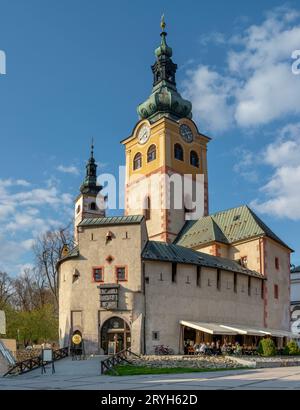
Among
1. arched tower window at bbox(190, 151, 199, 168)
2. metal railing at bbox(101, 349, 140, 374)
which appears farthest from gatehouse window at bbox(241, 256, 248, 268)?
arched tower window at bbox(190, 151, 199, 168)

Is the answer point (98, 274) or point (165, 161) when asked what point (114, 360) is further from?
point (165, 161)

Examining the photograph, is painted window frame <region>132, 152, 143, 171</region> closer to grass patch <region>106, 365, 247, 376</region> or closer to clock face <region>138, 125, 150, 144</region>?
clock face <region>138, 125, 150, 144</region>

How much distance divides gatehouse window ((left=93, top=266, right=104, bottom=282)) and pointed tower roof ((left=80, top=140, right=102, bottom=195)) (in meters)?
50.7

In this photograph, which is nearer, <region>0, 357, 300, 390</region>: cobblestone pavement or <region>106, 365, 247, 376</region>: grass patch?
<region>0, 357, 300, 390</region>: cobblestone pavement

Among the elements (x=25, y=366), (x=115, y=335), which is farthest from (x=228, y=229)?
(x=25, y=366)

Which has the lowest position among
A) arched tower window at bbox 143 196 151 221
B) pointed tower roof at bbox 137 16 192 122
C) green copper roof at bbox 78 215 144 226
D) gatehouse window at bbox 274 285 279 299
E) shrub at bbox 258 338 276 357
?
shrub at bbox 258 338 276 357

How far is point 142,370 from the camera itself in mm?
25594

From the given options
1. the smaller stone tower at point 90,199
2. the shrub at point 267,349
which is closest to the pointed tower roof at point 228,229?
the shrub at point 267,349

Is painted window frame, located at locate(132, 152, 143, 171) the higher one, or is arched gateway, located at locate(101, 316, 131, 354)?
painted window frame, located at locate(132, 152, 143, 171)

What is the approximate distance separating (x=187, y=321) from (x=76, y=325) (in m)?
7.36

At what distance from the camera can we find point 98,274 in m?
35.7

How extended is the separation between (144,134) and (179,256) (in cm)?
2854

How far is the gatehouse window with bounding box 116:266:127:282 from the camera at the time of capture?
115ft

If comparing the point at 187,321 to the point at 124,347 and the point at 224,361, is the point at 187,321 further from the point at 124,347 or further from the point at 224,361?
the point at 224,361
